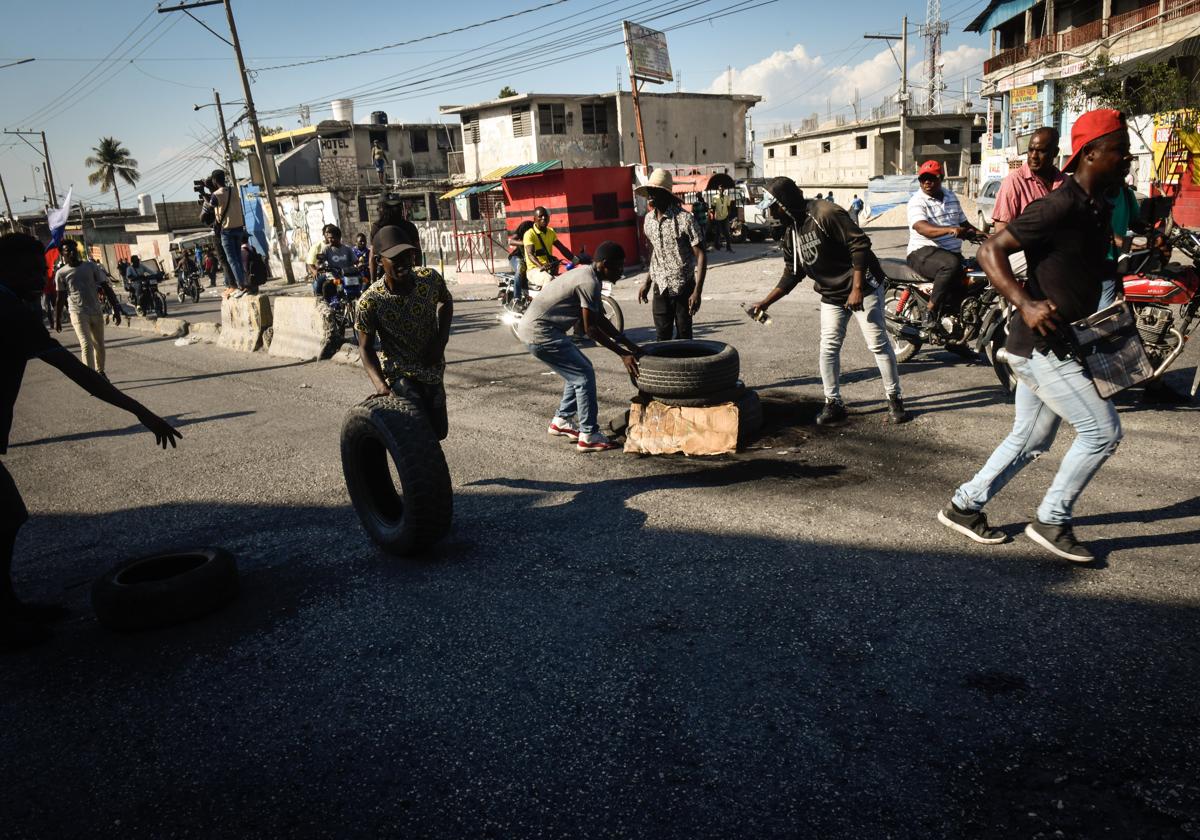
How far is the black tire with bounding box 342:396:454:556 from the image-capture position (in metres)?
4.39

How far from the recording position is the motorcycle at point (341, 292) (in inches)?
519

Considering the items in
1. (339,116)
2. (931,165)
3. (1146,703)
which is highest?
(339,116)

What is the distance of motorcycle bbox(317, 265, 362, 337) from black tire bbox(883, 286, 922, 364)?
8365 mm

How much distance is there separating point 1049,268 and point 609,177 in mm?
20339

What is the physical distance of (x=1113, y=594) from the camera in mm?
3652

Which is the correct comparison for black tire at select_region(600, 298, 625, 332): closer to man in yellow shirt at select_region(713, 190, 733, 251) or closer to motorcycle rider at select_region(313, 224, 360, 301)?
motorcycle rider at select_region(313, 224, 360, 301)

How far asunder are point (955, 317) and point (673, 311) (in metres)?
2.92

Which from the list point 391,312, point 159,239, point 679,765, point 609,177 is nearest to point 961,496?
point 679,765

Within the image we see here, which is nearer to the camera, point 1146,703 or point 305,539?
point 1146,703

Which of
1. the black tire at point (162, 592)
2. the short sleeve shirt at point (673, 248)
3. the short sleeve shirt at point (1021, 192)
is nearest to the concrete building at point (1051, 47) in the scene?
the short sleeve shirt at point (1021, 192)

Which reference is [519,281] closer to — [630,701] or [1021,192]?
[1021,192]

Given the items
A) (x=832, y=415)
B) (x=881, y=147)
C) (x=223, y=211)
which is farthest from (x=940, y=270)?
(x=881, y=147)

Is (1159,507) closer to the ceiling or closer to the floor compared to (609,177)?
closer to the floor

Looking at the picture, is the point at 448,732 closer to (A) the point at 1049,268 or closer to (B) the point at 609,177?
(A) the point at 1049,268
